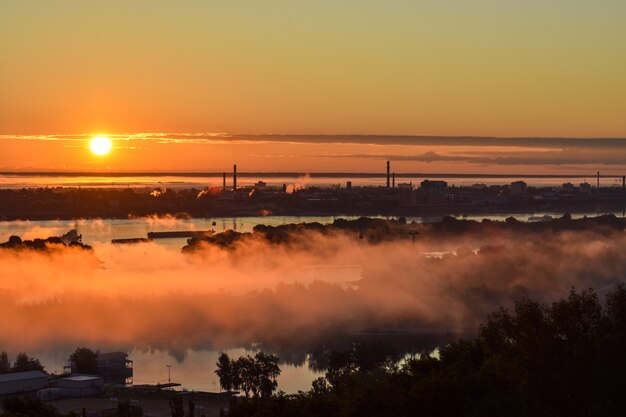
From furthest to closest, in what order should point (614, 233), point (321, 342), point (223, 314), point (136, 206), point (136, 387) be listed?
point (136, 206) → point (614, 233) → point (223, 314) → point (321, 342) → point (136, 387)

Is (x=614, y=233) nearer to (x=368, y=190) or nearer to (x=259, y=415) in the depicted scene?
(x=368, y=190)

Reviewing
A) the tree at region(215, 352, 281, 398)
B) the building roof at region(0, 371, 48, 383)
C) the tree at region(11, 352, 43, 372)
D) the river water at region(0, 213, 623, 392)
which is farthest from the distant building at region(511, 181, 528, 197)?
the building roof at region(0, 371, 48, 383)

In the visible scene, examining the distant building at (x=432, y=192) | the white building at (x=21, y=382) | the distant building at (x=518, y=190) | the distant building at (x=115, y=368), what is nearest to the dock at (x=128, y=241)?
the distant building at (x=432, y=192)

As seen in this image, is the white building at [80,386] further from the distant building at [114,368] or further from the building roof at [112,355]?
the building roof at [112,355]

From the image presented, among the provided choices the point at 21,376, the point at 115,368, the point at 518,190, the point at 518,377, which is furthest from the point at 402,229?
the point at 518,377

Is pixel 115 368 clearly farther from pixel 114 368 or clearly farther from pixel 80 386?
pixel 80 386

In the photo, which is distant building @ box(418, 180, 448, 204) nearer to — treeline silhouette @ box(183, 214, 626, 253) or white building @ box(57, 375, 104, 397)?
treeline silhouette @ box(183, 214, 626, 253)

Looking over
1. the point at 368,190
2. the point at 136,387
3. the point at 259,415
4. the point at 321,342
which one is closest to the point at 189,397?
the point at 136,387
